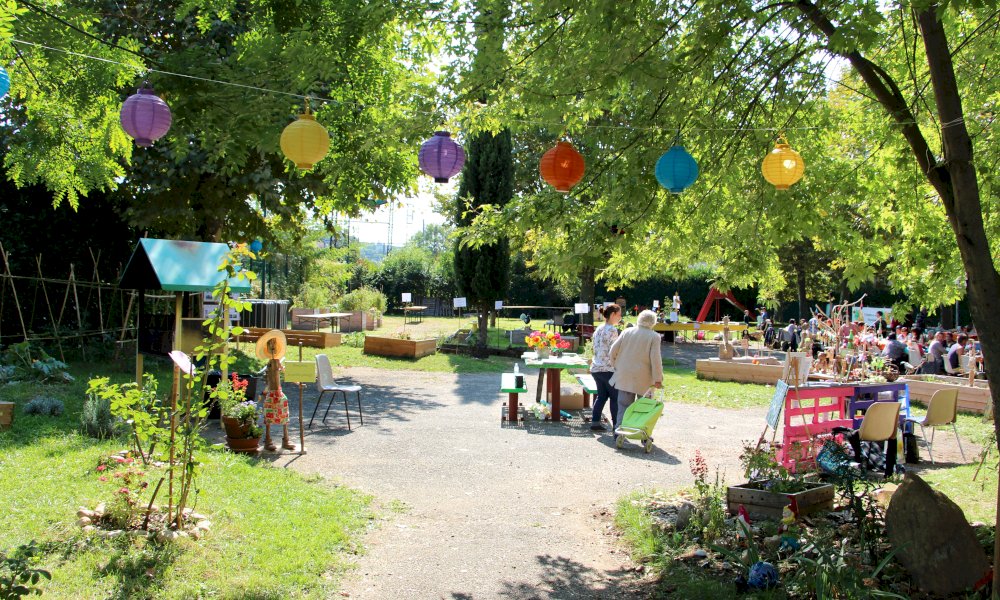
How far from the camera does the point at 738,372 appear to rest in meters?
16.1

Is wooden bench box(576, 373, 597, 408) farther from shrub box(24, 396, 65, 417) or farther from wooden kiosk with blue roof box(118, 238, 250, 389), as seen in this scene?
shrub box(24, 396, 65, 417)

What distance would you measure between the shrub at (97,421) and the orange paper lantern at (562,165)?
17.4ft

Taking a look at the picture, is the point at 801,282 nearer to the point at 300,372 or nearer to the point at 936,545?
the point at 300,372

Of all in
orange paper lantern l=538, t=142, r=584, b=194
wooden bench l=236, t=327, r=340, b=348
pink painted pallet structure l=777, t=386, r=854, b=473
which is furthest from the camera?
wooden bench l=236, t=327, r=340, b=348

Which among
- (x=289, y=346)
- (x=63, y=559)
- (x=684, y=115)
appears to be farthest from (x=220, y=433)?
(x=289, y=346)

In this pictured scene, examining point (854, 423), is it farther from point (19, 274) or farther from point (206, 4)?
point (19, 274)

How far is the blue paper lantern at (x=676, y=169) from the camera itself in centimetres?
526

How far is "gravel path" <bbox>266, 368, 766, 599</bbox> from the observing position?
4.76m

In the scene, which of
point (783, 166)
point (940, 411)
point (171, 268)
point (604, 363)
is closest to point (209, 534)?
point (171, 268)

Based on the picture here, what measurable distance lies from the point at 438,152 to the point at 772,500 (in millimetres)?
3819

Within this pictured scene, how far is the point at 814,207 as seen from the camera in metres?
6.28

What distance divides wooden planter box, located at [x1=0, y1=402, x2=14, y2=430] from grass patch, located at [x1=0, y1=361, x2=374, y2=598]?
0.44m

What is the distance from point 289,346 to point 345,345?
59.8 inches

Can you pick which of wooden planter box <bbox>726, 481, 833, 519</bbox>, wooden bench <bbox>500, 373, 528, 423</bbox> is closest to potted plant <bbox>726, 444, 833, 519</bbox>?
wooden planter box <bbox>726, 481, 833, 519</bbox>
